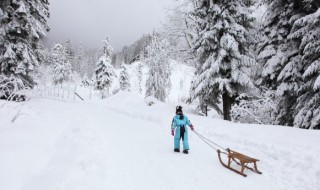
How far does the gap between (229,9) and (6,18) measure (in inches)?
593

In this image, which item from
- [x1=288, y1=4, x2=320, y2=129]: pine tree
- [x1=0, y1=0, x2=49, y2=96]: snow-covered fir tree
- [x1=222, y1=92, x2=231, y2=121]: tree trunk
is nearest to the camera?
[x1=288, y1=4, x2=320, y2=129]: pine tree

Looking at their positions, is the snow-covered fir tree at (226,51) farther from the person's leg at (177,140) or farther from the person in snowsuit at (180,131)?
the person's leg at (177,140)

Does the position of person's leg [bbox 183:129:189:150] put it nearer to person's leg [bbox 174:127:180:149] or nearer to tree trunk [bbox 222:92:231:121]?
person's leg [bbox 174:127:180:149]

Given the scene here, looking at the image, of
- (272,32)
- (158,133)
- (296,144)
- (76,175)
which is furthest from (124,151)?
(272,32)

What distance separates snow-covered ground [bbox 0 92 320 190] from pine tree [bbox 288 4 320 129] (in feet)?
6.71

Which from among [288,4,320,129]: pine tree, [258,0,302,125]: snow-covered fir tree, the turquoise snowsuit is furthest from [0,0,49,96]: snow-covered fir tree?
[288,4,320,129]: pine tree

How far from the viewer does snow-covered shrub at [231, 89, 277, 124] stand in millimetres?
11928

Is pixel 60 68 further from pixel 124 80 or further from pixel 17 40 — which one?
pixel 17 40

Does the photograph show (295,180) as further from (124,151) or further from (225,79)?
(225,79)

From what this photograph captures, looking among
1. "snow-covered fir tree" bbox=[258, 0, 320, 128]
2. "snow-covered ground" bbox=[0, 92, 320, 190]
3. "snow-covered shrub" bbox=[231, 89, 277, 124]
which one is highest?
"snow-covered fir tree" bbox=[258, 0, 320, 128]

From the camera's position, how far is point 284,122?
489 inches

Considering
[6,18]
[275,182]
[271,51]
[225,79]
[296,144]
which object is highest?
[6,18]

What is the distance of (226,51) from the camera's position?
12914 mm

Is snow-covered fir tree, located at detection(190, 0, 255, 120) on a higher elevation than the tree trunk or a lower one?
higher
